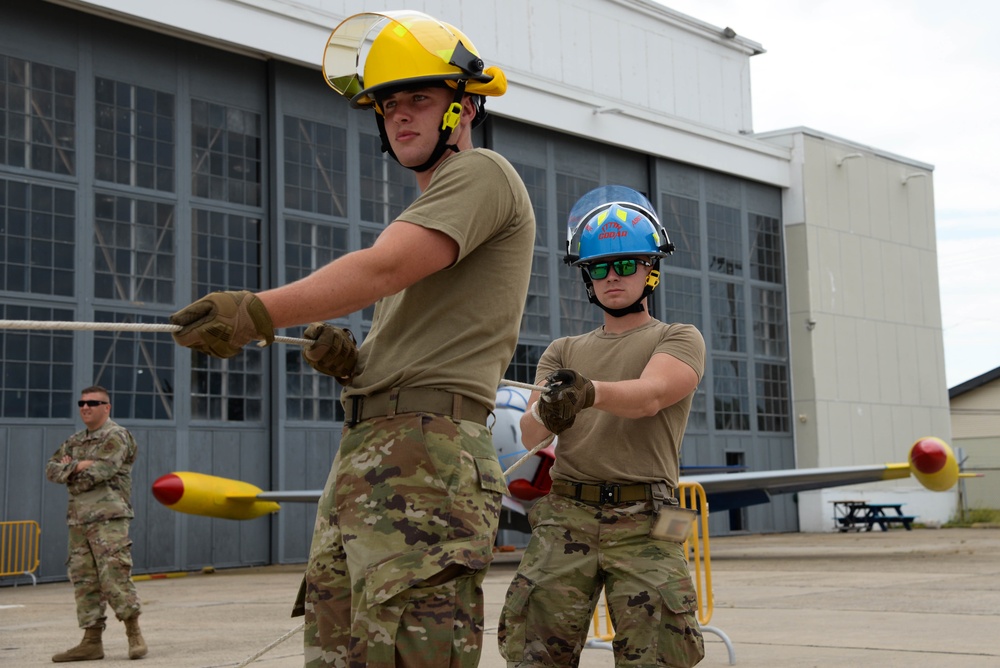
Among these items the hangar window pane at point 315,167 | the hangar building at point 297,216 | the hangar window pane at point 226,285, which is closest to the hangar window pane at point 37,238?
the hangar building at point 297,216

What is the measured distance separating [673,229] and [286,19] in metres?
12.0

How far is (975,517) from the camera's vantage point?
36.3 m

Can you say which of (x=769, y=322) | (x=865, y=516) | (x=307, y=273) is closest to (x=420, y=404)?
(x=307, y=273)

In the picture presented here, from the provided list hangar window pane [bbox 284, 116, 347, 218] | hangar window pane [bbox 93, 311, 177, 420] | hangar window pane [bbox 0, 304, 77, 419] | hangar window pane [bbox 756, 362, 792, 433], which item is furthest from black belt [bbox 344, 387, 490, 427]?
hangar window pane [bbox 756, 362, 792, 433]

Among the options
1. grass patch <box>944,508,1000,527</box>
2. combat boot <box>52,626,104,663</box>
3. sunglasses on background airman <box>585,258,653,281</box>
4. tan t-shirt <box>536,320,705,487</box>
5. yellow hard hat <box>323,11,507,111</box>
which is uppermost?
yellow hard hat <box>323,11,507,111</box>

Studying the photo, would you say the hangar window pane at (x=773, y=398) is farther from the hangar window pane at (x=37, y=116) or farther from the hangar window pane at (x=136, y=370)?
the hangar window pane at (x=37, y=116)

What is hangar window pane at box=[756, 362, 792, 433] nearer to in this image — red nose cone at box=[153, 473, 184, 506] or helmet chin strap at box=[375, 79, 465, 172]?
red nose cone at box=[153, 473, 184, 506]

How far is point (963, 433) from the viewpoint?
142 ft

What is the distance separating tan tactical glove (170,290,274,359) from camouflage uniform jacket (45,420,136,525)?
7194 millimetres

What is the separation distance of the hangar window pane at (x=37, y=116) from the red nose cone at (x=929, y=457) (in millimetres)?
13862

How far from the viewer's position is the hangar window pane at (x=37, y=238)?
17812 mm

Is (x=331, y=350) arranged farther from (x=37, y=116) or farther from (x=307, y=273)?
(x=307, y=273)

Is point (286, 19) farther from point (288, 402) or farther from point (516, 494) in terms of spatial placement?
point (516, 494)

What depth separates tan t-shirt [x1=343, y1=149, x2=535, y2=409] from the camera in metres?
2.56
